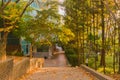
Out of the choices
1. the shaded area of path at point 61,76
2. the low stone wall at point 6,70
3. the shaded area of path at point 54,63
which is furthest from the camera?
the shaded area of path at point 54,63

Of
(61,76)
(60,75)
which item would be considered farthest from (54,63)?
(61,76)

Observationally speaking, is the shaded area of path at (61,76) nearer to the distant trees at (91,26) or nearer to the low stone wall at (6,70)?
the low stone wall at (6,70)

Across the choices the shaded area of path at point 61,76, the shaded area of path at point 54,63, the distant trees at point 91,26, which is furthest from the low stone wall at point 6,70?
the shaded area of path at point 54,63

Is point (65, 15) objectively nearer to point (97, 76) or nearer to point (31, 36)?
point (31, 36)

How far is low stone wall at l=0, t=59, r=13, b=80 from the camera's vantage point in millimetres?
11930

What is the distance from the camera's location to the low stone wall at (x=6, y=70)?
1193 cm

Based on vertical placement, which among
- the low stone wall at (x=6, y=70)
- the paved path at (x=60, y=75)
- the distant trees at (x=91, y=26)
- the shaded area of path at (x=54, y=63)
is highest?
the distant trees at (x=91, y=26)

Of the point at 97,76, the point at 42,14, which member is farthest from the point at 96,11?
the point at 97,76

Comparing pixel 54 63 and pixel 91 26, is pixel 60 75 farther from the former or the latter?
pixel 54 63

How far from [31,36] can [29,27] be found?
2.26 meters

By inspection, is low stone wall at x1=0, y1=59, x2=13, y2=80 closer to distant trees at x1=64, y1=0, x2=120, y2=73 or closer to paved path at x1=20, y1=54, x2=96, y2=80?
paved path at x1=20, y1=54, x2=96, y2=80

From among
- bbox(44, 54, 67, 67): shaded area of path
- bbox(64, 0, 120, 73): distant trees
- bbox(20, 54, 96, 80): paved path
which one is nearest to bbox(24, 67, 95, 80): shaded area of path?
bbox(20, 54, 96, 80): paved path

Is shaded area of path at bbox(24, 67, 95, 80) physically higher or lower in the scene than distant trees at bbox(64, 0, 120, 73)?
→ lower

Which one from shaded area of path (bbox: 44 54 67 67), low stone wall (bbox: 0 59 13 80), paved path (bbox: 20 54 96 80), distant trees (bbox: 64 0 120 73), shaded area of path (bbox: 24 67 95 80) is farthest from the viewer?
shaded area of path (bbox: 44 54 67 67)
